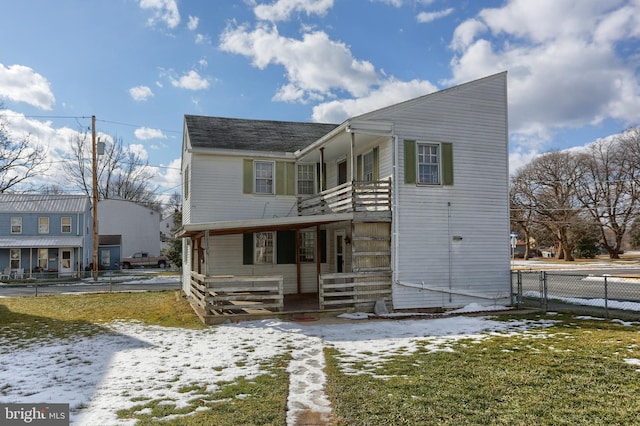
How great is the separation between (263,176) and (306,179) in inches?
69.8

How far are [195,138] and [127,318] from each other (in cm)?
702

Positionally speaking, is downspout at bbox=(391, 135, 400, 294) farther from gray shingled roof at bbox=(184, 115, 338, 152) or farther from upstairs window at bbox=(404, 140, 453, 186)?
gray shingled roof at bbox=(184, 115, 338, 152)

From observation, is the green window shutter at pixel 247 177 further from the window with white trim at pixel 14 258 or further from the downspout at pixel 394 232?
the window with white trim at pixel 14 258

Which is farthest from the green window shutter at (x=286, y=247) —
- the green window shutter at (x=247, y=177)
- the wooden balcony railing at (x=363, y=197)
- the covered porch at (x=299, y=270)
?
the wooden balcony railing at (x=363, y=197)

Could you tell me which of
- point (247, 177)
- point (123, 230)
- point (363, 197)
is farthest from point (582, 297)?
point (123, 230)

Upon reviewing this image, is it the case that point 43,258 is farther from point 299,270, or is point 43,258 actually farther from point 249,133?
point 299,270

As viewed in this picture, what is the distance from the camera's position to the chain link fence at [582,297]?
12.8 m

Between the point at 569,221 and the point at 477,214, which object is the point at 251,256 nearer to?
the point at 477,214

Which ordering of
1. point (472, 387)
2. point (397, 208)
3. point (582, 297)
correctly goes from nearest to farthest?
1. point (472, 387)
2. point (397, 208)
3. point (582, 297)

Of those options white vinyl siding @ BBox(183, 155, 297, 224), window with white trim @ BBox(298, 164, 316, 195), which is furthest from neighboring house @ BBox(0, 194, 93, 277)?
window with white trim @ BBox(298, 164, 316, 195)

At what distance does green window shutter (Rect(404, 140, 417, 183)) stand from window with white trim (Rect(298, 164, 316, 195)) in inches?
208

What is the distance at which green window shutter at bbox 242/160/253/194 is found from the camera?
17031 mm

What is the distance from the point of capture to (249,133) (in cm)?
1834

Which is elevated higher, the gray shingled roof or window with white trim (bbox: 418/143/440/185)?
the gray shingled roof
